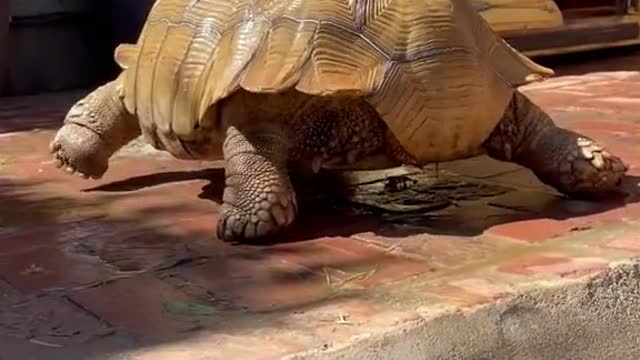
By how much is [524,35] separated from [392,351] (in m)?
5.78

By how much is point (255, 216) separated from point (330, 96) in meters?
0.37

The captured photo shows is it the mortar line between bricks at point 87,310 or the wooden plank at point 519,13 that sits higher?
the mortar line between bricks at point 87,310

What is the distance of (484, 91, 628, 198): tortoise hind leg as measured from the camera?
342 centimetres

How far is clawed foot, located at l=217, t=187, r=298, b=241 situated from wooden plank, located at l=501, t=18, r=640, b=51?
4.75 meters

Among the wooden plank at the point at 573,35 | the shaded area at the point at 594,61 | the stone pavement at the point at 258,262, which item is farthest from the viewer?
the wooden plank at the point at 573,35

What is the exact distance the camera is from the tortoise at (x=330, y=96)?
9.96 feet

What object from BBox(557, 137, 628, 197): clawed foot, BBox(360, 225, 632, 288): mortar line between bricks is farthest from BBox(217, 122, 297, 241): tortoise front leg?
BBox(557, 137, 628, 197): clawed foot

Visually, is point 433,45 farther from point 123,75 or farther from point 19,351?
point 19,351

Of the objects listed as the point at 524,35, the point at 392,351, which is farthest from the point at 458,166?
the point at 524,35

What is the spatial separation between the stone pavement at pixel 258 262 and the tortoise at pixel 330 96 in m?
0.14

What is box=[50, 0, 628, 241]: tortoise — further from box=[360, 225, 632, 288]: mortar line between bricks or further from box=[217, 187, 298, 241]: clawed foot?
box=[360, 225, 632, 288]: mortar line between bricks

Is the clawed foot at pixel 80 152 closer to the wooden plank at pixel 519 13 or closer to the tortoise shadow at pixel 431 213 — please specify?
the tortoise shadow at pixel 431 213

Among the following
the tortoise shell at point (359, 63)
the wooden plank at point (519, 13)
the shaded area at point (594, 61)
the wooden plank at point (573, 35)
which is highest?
the tortoise shell at point (359, 63)

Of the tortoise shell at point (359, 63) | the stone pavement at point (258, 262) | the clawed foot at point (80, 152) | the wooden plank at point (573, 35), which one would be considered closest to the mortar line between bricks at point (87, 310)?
the stone pavement at point (258, 262)
